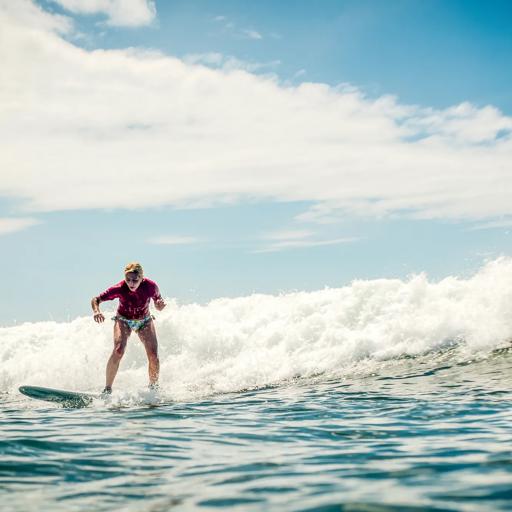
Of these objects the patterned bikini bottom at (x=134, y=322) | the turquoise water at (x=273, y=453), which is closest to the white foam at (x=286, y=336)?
the patterned bikini bottom at (x=134, y=322)

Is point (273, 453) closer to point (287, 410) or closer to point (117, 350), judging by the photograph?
point (287, 410)

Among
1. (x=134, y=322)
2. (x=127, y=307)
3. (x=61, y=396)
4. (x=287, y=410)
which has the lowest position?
(x=287, y=410)

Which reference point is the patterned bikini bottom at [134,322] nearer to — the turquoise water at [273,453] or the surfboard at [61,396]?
the surfboard at [61,396]

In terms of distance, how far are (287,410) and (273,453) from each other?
3038 mm

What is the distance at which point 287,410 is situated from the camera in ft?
28.0

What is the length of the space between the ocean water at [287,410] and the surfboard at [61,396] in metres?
0.24

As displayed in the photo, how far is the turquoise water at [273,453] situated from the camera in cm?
404

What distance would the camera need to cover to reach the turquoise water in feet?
13.3

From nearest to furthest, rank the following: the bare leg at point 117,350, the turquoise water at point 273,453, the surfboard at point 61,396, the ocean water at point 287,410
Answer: the turquoise water at point 273,453 → the ocean water at point 287,410 → the surfboard at point 61,396 → the bare leg at point 117,350

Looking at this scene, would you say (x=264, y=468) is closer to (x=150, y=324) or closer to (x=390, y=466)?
(x=390, y=466)

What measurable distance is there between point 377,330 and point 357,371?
2.18m

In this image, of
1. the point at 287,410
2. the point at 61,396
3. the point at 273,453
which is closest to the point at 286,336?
the point at 61,396

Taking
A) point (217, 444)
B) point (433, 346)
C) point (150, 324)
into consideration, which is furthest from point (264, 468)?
point (433, 346)

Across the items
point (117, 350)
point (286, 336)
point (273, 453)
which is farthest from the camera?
point (286, 336)
